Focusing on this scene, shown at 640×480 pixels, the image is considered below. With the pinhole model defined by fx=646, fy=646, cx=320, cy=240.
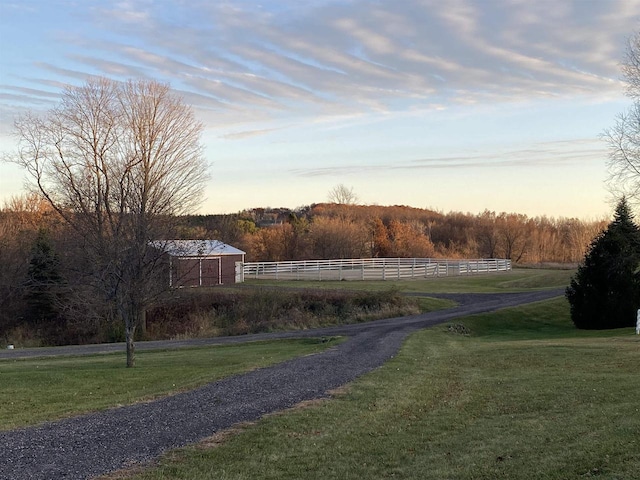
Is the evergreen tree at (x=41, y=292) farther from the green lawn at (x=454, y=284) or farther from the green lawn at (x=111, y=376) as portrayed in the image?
the green lawn at (x=111, y=376)

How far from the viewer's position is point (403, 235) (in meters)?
82.8

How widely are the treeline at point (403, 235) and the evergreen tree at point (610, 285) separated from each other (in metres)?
Result: 29.0

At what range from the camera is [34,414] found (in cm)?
1034

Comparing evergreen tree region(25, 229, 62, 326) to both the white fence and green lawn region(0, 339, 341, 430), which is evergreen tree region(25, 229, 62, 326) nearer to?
the white fence

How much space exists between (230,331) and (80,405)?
19.7 meters

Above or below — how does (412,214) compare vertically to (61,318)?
above

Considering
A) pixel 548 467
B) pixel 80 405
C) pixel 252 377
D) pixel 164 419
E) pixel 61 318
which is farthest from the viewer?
pixel 61 318

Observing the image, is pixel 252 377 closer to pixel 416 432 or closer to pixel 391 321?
pixel 416 432

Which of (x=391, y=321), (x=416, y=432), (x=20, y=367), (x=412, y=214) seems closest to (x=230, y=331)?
(x=391, y=321)

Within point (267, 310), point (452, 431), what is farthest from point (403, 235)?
point (452, 431)

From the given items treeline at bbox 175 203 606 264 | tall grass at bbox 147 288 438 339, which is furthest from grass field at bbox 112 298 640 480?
treeline at bbox 175 203 606 264

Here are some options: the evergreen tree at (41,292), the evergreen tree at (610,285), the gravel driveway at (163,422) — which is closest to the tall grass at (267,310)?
the evergreen tree at (41,292)

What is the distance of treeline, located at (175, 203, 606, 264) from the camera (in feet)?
244

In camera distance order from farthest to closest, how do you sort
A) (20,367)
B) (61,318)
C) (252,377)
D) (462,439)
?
(61,318) < (20,367) < (252,377) < (462,439)
